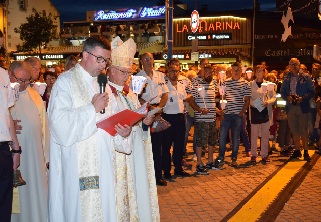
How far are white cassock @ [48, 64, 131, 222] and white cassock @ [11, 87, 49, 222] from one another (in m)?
1.50

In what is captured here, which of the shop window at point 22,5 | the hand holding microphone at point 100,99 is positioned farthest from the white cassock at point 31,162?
the shop window at point 22,5

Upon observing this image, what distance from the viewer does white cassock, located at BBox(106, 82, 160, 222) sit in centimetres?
503

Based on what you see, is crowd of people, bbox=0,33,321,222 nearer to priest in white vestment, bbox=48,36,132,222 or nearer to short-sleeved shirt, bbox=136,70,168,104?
priest in white vestment, bbox=48,36,132,222

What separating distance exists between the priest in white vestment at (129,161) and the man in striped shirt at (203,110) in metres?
4.98

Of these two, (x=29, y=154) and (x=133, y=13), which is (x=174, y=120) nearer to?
(x=29, y=154)

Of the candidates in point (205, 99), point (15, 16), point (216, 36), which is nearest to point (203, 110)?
point (205, 99)

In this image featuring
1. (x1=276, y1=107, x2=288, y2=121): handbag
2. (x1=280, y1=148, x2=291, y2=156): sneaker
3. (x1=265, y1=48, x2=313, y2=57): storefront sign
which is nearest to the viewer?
(x1=280, y1=148, x2=291, y2=156): sneaker

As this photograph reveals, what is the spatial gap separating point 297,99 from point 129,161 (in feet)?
26.7

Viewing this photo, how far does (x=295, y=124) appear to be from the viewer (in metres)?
13.1

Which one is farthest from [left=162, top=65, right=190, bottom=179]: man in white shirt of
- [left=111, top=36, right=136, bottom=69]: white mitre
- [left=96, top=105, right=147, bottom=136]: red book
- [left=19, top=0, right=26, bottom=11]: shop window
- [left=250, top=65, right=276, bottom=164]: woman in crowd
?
[left=19, top=0, right=26, bottom=11]: shop window

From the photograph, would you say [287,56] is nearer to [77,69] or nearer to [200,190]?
[200,190]

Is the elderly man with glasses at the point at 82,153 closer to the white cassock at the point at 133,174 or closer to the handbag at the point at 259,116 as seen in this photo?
the white cassock at the point at 133,174

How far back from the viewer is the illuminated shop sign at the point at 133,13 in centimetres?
5822

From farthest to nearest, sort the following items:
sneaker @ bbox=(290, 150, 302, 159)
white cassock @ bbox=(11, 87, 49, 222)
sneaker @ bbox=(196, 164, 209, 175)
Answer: sneaker @ bbox=(290, 150, 302, 159) → sneaker @ bbox=(196, 164, 209, 175) → white cassock @ bbox=(11, 87, 49, 222)
